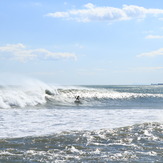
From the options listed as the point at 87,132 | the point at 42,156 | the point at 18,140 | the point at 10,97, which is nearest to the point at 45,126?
the point at 87,132

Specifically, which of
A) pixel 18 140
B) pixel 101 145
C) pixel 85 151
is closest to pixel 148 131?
pixel 101 145

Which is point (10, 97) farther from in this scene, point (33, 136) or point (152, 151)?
point (152, 151)

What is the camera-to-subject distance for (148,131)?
14.3 m

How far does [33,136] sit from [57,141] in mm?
1442

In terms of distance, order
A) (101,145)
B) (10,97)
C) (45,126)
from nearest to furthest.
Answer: (101,145), (45,126), (10,97)

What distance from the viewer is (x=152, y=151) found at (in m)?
10.2

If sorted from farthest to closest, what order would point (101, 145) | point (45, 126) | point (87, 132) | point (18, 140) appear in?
point (45, 126) < point (87, 132) < point (18, 140) < point (101, 145)

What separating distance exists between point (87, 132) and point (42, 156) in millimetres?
4658

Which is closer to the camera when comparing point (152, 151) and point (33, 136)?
point (152, 151)

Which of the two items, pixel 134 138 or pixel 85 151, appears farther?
pixel 134 138

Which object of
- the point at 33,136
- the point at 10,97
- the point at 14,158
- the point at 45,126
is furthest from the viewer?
the point at 10,97

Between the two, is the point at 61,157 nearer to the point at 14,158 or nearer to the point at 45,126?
the point at 14,158

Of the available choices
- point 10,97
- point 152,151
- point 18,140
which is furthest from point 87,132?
point 10,97

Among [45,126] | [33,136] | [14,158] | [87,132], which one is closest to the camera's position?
[14,158]
